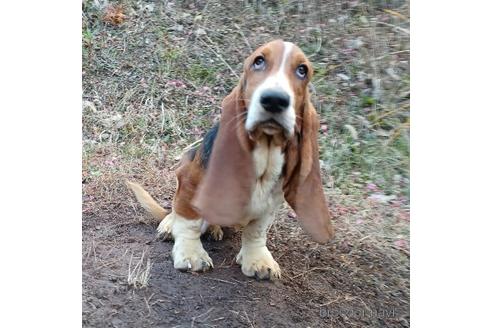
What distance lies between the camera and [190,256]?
2129 mm

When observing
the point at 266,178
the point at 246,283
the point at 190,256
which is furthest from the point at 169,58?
the point at 246,283

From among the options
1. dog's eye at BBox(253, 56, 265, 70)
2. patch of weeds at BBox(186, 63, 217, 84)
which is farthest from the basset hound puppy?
patch of weeds at BBox(186, 63, 217, 84)

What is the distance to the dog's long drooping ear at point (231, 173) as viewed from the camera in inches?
77.9

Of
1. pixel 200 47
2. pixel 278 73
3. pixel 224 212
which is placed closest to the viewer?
pixel 278 73

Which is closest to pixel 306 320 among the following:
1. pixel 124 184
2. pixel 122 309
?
pixel 122 309

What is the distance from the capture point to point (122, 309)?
1.95 m

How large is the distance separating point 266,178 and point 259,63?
0.36m

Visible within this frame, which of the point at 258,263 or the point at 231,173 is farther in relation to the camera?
the point at 258,263

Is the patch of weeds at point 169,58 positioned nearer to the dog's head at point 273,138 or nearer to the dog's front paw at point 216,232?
the dog's head at point 273,138

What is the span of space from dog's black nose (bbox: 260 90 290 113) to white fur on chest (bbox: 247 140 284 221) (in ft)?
0.66

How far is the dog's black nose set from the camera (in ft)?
5.82

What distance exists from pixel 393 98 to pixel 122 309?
110cm

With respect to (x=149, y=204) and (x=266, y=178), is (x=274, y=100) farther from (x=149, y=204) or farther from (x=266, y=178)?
(x=149, y=204)

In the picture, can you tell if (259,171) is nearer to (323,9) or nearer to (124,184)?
(124,184)
